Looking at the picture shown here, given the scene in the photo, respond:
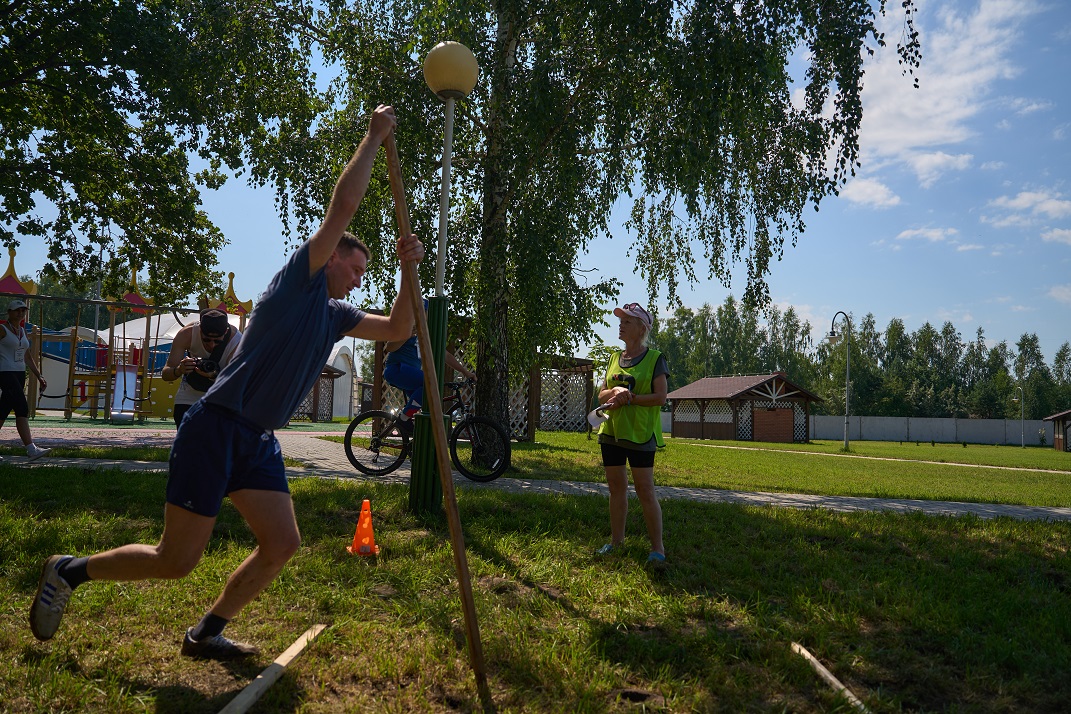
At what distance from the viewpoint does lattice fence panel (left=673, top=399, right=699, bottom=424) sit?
45.4 m

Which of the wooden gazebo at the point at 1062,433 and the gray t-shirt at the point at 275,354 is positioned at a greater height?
the gray t-shirt at the point at 275,354

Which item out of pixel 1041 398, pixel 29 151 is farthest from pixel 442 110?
pixel 1041 398

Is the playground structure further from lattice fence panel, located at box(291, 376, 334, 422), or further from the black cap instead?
the black cap

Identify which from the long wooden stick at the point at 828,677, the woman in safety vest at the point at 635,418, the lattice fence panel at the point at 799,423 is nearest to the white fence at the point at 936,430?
the lattice fence panel at the point at 799,423

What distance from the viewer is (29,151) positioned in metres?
12.8

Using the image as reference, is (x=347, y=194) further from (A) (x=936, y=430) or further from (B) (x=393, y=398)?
(A) (x=936, y=430)

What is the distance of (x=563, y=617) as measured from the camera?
3.76 metres

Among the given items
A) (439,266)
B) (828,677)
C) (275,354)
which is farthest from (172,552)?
(439,266)

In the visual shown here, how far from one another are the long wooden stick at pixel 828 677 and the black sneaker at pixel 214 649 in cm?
242

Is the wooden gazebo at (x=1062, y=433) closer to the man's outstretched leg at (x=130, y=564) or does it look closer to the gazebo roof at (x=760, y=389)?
the gazebo roof at (x=760, y=389)

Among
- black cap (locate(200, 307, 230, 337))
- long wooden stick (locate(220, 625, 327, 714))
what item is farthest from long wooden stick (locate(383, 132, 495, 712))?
black cap (locate(200, 307, 230, 337))

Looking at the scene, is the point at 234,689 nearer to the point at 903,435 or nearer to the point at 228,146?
the point at 228,146

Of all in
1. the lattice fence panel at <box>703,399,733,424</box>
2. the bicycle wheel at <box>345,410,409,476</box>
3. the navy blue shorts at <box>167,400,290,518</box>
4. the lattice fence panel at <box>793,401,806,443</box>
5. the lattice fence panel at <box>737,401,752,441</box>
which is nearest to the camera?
the navy blue shorts at <box>167,400,290,518</box>

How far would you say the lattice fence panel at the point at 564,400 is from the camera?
25.8 meters
